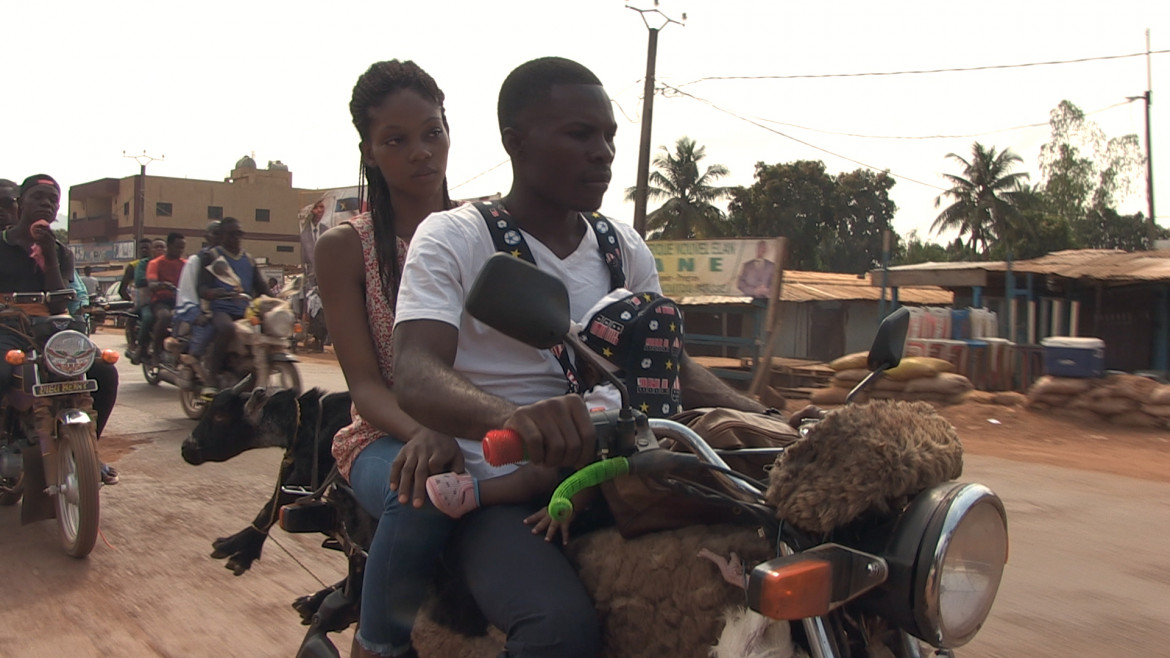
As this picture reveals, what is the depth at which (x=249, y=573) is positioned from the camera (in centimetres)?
414

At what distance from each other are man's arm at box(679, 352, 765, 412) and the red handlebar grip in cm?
84

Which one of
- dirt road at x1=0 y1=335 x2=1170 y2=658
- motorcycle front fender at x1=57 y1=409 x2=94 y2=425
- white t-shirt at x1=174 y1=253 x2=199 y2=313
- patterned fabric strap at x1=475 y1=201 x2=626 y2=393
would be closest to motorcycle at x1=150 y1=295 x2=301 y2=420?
white t-shirt at x1=174 y1=253 x2=199 y2=313

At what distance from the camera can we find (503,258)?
1345 millimetres

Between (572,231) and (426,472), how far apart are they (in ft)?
2.29

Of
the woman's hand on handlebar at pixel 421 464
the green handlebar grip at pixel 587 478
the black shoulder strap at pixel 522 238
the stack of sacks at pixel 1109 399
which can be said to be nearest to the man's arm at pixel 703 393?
the black shoulder strap at pixel 522 238

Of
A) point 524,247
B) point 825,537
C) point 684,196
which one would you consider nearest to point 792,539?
point 825,537

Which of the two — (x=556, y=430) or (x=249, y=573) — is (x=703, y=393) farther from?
(x=249, y=573)

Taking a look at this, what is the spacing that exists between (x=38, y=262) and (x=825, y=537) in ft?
16.9

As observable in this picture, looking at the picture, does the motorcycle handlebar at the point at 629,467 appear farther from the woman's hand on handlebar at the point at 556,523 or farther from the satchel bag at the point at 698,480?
the woman's hand on handlebar at the point at 556,523

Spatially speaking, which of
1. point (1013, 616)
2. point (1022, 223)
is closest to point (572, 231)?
point (1013, 616)

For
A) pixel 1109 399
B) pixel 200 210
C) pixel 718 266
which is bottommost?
pixel 1109 399

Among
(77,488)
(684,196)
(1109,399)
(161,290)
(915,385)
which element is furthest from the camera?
(684,196)

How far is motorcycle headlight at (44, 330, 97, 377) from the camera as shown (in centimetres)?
460

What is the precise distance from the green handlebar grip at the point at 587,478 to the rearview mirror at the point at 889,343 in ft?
2.11
